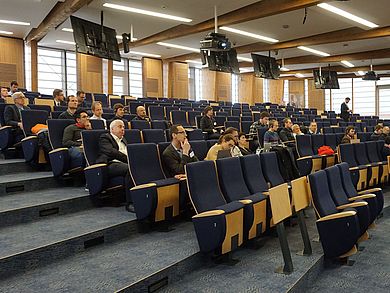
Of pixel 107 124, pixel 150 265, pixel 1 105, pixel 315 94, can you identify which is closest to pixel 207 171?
pixel 150 265

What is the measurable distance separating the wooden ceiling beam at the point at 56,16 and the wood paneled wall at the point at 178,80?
4.81 m

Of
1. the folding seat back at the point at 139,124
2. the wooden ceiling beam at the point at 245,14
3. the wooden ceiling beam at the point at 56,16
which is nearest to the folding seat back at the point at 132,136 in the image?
the folding seat back at the point at 139,124

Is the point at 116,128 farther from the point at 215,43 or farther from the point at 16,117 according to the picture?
the point at 215,43

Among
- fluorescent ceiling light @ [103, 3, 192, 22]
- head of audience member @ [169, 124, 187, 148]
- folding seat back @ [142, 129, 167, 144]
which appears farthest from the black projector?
head of audience member @ [169, 124, 187, 148]

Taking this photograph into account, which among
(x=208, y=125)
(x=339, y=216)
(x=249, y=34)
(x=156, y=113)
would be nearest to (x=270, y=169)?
(x=339, y=216)

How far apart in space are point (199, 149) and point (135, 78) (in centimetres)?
1021

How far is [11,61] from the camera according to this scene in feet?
35.6

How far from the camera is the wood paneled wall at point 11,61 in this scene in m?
10.7

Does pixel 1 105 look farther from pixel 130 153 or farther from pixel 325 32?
pixel 325 32

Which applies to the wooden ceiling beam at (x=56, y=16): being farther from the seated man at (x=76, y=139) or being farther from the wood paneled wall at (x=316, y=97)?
the wood paneled wall at (x=316, y=97)

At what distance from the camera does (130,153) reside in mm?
3328

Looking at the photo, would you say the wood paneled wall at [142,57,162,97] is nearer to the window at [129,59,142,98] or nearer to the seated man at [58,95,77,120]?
the window at [129,59,142,98]

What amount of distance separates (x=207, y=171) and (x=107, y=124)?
2.32 metres

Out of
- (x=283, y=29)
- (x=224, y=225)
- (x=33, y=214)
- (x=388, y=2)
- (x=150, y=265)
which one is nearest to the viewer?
(x=150, y=265)
